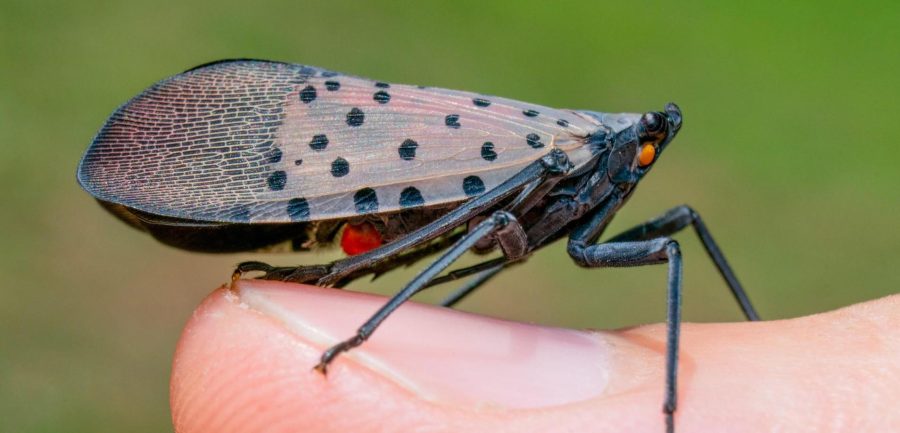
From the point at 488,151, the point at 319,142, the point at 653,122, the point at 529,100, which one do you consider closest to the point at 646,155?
the point at 653,122

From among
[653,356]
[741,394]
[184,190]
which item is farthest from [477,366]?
[184,190]

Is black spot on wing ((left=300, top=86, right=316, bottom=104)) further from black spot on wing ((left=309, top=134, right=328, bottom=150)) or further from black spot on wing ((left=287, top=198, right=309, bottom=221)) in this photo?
black spot on wing ((left=287, top=198, right=309, bottom=221))

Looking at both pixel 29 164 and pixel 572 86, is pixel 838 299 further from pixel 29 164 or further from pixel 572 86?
pixel 29 164

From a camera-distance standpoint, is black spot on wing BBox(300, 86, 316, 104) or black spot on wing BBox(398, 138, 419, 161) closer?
black spot on wing BBox(398, 138, 419, 161)

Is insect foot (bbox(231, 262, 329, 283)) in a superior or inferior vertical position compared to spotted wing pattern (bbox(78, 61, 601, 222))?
inferior

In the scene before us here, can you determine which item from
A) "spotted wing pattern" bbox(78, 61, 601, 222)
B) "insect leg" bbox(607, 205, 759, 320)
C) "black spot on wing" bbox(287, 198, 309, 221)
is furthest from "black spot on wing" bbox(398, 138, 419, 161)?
"insect leg" bbox(607, 205, 759, 320)

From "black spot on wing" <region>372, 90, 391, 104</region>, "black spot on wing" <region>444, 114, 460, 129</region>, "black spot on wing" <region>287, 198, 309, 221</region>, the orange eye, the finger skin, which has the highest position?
"black spot on wing" <region>372, 90, 391, 104</region>
